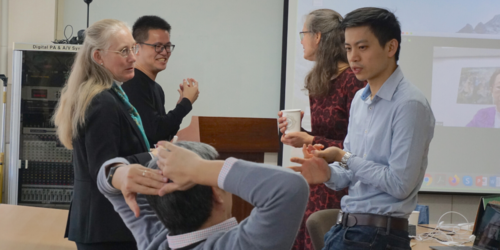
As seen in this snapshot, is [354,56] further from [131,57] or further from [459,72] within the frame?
[459,72]

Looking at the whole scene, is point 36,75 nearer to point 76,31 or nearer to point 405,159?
point 76,31

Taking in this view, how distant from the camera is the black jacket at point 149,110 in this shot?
2318mm

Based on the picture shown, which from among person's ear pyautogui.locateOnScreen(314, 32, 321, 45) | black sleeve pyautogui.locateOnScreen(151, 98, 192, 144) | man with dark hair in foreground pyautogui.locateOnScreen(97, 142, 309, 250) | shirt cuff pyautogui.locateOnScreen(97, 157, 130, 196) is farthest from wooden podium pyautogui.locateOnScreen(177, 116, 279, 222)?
man with dark hair in foreground pyautogui.locateOnScreen(97, 142, 309, 250)

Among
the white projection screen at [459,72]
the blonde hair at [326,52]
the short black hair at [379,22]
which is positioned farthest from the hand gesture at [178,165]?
the white projection screen at [459,72]

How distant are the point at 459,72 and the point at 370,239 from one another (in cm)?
317

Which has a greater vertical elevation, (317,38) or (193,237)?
(317,38)

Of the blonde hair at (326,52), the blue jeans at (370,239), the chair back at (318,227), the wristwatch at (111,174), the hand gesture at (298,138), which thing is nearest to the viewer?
the wristwatch at (111,174)

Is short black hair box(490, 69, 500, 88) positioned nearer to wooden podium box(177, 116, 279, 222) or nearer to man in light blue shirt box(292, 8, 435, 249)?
wooden podium box(177, 116, 279, 222)

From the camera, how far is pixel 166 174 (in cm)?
93

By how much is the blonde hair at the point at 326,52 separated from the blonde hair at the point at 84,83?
33.8 inches

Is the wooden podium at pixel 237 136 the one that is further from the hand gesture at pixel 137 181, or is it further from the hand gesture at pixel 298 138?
the hand gesture at pixel 137 181

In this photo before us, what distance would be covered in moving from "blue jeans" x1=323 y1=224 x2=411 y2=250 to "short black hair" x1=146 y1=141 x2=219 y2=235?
24.6 inches

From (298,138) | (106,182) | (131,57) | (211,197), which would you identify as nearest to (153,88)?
(131,57)

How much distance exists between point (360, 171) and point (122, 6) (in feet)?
11.4
